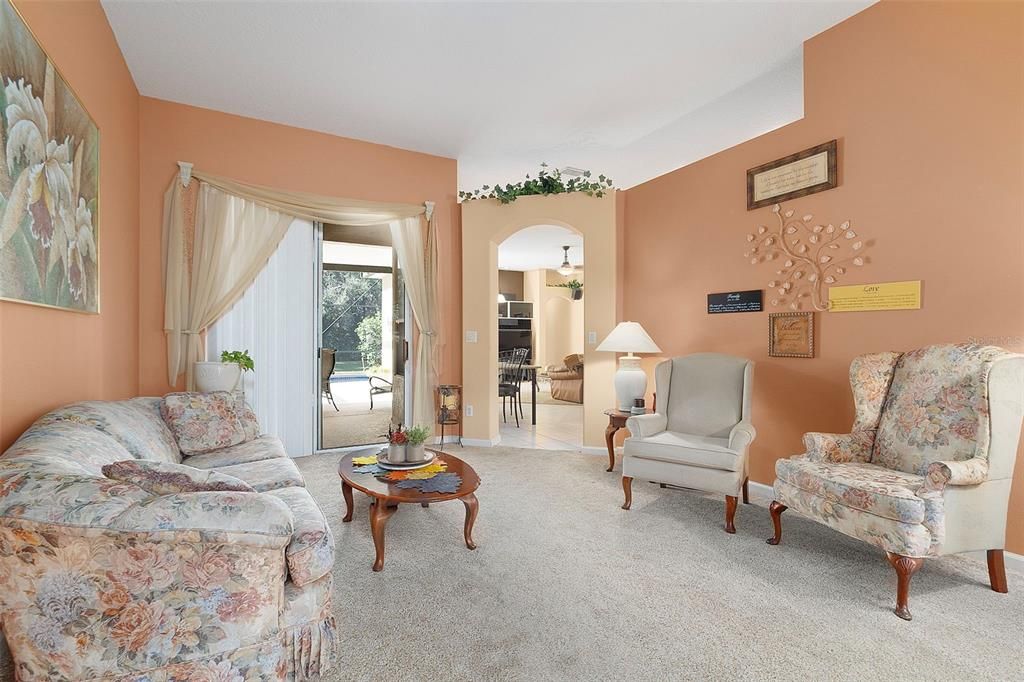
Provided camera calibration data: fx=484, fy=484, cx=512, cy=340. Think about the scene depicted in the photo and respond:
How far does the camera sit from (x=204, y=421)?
10.2 ft

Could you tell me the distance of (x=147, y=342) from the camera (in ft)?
13.3

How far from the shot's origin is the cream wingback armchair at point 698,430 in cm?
310

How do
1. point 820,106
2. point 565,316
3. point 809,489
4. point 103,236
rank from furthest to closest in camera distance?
1. point 565,316
2. point 820,106
3. point 103,236
4. point 809,489

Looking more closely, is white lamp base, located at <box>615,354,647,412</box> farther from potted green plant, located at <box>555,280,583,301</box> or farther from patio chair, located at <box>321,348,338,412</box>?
potted green plant, located at <box>555,280,583,301</box>

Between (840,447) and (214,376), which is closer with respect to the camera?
(840,447)

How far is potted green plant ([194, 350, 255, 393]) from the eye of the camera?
3967mm

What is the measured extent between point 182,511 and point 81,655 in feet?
1.43

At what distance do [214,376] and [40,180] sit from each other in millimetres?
2287

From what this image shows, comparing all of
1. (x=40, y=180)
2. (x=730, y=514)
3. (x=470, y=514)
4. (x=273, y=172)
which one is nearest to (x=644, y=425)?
(x=730, y=514)

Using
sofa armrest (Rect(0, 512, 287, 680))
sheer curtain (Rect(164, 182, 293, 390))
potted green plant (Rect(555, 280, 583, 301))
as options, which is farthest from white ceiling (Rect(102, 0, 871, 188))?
potted green plant (Rect(555, 280, 583, 301))

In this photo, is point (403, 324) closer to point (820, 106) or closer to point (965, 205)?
point (820, 106)

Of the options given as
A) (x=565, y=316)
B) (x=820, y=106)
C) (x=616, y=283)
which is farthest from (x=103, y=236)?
(x=565, y=316)

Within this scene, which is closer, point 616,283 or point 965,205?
point 965,205

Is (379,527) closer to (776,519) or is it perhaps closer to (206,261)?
(776,519)
